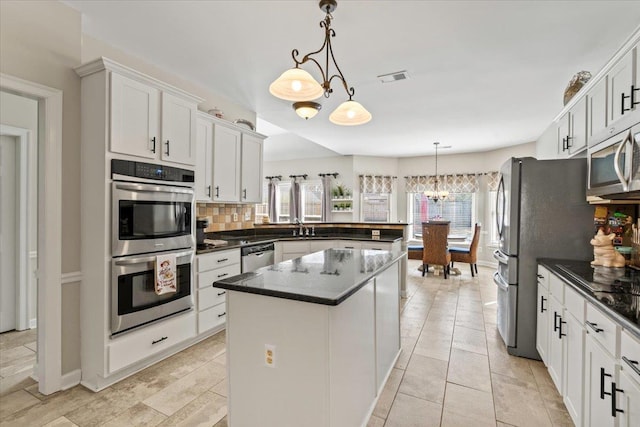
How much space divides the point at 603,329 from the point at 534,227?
4.73 feet

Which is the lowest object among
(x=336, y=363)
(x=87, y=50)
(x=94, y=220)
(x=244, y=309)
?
(x=336, y=363)

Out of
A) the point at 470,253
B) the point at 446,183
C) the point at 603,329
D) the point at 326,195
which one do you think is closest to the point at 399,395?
the point at 603,329

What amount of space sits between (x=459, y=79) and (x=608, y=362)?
116 inches

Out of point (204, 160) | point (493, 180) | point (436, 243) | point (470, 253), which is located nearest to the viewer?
point (204, 160)

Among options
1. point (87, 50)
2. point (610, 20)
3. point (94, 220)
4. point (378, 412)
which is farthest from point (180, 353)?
point (610, 20)

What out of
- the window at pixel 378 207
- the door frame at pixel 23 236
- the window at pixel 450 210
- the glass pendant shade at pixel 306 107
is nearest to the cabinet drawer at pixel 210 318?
the door frame at pixel 23 236

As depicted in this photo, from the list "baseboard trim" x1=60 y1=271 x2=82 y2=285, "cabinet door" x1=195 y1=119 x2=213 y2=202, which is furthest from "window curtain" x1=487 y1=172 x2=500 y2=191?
"baseboard trim" x1=60 y1=271 x2=82 y2=285

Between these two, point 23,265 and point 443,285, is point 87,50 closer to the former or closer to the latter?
point 23,265

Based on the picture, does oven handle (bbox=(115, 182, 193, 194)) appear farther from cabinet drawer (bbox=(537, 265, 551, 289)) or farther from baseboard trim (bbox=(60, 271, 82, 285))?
cabinet drawer (bbox=(537, 265, 551, 289))

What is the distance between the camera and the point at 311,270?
1.93 metres

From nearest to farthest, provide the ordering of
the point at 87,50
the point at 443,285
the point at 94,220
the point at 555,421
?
1. the point at 555,421
2. the point at 94,220
3. the point at 87,50
4. the point at 443,285

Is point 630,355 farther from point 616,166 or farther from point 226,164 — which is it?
point 226,164

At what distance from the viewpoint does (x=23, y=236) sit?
3201 mm

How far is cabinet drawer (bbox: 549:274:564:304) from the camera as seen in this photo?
6.67ft
